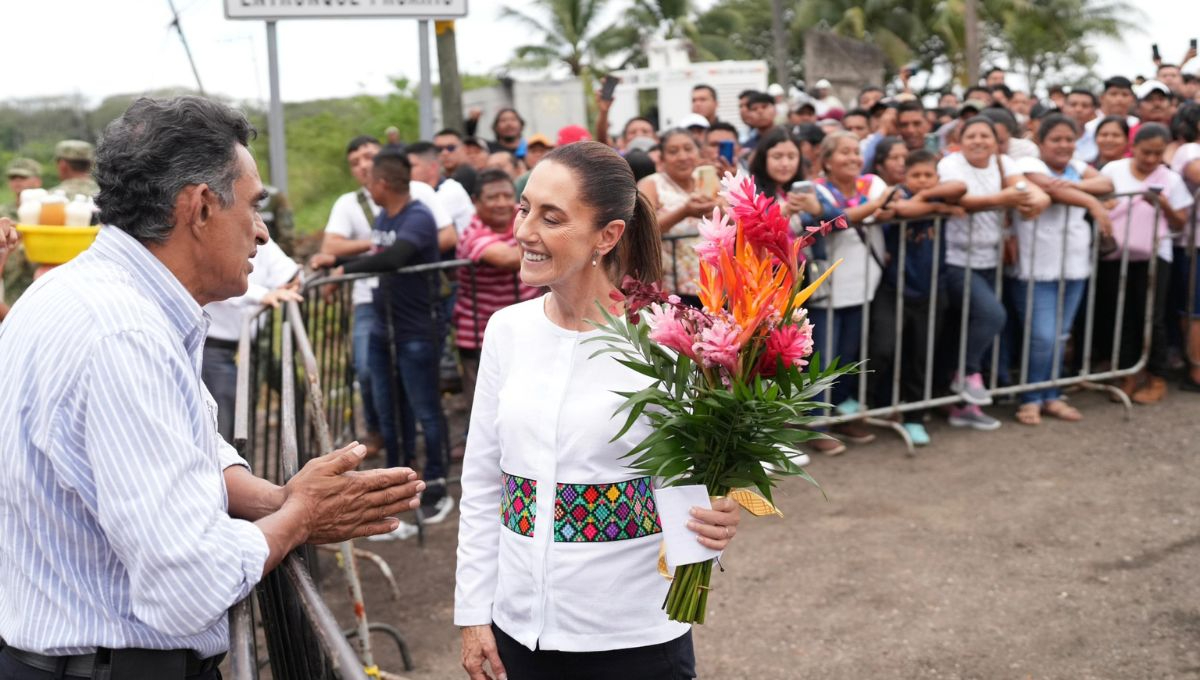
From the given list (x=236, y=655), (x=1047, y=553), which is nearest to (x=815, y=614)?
(x=1047, y=553)

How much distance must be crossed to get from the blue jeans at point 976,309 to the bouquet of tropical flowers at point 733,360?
17.6 feet

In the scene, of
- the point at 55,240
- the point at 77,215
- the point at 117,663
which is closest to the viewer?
the point at 117,663

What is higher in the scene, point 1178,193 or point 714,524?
point 1178,193

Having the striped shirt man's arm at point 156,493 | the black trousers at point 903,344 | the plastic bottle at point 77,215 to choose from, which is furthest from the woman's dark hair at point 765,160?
the striped shirt man's arm at point 156,493

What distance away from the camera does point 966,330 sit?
7281mm

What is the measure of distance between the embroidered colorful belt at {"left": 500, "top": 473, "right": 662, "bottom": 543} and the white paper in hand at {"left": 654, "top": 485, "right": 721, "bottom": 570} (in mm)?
122

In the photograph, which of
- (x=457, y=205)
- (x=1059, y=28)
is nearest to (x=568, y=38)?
(x=1059, y=28)

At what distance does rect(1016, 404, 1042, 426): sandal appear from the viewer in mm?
7320

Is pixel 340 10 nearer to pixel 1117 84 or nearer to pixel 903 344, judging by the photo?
pixel 903 344

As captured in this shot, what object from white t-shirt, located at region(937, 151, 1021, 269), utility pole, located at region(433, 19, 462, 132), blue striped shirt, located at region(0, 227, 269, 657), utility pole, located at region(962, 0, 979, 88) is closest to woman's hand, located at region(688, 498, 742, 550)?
blue striped shirt, located at region(0, 227, 269, 657)

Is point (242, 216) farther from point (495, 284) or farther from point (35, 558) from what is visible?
point (495, 284)

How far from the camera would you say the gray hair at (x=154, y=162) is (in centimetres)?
194

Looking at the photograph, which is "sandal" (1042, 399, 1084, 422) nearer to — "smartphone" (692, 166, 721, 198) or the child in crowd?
the child in crowd

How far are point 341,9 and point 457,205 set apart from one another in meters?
1.98
